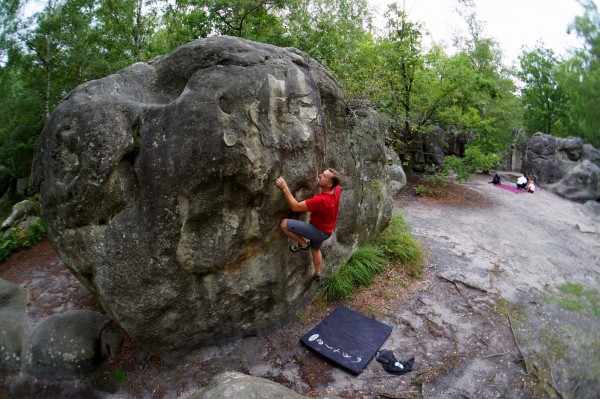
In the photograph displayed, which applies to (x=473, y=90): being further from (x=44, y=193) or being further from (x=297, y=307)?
(x=44, y=193)

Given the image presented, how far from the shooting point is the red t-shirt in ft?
16.9

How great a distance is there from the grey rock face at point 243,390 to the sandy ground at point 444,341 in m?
0.99

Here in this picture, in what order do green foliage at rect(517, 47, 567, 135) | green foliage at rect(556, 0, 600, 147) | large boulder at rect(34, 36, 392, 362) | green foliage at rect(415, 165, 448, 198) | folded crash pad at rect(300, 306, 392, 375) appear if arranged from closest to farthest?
green foliage at rect(556, 0, 600, 147), large boulder at rect(34, 36, 392, 362), folded crash pad at rect(300, 306, 392, 375), green foliage at rect(415, 165, 448, 198), green foliage at rect(517, 47, 567, 135)

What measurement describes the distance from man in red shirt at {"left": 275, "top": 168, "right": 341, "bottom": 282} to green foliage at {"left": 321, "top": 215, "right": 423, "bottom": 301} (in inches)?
49.1

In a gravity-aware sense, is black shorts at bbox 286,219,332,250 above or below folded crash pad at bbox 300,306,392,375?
above

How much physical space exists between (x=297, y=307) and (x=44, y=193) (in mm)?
4013

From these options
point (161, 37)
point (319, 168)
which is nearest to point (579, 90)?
point (319, 168)

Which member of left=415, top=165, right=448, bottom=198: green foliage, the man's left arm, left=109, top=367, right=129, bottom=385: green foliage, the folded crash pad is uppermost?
the man's left arm

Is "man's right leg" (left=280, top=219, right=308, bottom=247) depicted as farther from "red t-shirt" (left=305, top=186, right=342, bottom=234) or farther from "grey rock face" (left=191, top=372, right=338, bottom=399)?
Answer: "grey rock face" (left=191, top=372, right=338, bottom=399)

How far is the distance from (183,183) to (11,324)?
162 inches

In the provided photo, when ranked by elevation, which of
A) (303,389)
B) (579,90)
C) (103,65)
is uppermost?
(103,65)

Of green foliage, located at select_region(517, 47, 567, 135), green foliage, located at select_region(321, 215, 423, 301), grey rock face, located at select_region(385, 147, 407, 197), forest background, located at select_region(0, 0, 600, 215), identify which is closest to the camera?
green foliage, located at select_region(321, 215, 423, 301)

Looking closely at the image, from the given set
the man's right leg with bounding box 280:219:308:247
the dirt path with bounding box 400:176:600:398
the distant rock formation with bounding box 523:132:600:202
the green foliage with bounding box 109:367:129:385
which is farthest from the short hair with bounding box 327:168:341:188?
the distant rock formation with bounding box 523:132:600:202

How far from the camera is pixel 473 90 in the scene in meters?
13.5
